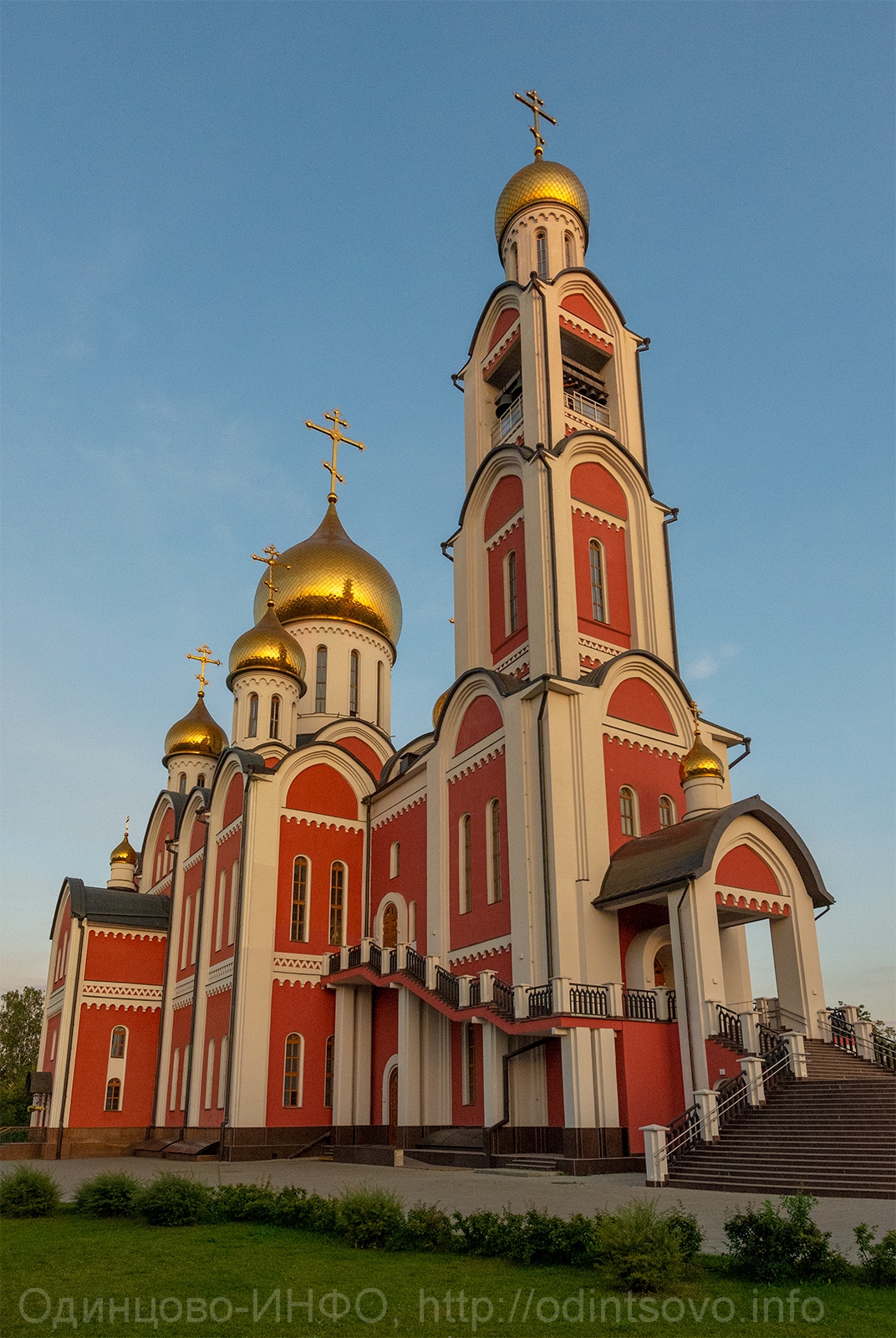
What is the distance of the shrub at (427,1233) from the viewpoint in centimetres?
718

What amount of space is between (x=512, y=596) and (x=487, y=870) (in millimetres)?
5660

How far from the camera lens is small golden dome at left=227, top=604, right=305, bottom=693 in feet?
83.3

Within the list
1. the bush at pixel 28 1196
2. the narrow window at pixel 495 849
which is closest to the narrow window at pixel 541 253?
the narrow window at pixel 495 849

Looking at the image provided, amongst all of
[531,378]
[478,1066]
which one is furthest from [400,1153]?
[531,378]

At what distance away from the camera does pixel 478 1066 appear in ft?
55.7

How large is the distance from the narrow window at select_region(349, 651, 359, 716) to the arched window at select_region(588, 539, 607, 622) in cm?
969

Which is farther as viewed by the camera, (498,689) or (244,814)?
(244,814)

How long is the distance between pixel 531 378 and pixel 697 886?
1122cm

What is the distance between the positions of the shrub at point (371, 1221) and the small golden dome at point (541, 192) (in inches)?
867

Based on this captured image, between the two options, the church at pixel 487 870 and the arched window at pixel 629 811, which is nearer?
the church at pixel 487 870

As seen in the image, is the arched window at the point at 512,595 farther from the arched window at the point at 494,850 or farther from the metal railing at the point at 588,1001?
the metal railing at the point at 588,1001

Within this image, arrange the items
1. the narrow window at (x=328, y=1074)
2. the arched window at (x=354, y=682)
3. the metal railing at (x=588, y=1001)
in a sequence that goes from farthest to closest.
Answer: the arched window at (x=354, y=682) → the narrow window at (x=328, y=1074) → the metal railing at (x=588, y=1001)

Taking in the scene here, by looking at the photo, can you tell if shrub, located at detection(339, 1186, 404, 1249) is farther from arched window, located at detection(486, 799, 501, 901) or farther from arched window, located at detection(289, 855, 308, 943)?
arched window, located at detection(289, 855, 308, 943)

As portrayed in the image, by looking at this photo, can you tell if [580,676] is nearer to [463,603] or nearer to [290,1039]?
[463,603]
